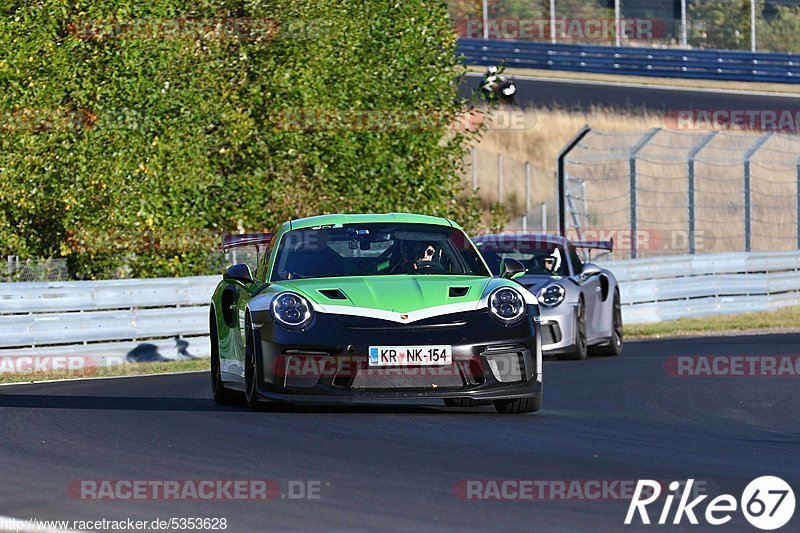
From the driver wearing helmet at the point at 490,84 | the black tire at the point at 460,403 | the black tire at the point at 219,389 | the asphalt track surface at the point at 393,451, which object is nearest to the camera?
the asphalt track surface at the point at 393,451

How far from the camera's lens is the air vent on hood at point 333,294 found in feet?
31.6

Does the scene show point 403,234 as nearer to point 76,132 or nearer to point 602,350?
point 602,350

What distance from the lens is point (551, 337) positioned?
52.2 ft

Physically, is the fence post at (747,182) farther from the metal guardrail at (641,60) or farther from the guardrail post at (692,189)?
the metal guardrail at (641,60)

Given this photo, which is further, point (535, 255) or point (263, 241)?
point (535, 255)

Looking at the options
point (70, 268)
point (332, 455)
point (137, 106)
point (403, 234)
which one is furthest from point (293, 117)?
point (332, 455)

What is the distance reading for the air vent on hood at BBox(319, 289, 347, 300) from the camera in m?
9.63

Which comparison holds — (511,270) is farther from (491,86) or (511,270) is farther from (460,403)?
(491,86)

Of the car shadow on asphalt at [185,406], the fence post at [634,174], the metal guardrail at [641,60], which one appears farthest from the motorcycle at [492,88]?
the metal guardrail at [641,60]

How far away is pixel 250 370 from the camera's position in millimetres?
9992

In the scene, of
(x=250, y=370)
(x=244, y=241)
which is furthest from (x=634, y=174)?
(x=250, y=370)

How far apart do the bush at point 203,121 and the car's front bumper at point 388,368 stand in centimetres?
1230

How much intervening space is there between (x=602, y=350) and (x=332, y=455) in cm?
963

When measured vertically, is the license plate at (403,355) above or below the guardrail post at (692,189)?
above
